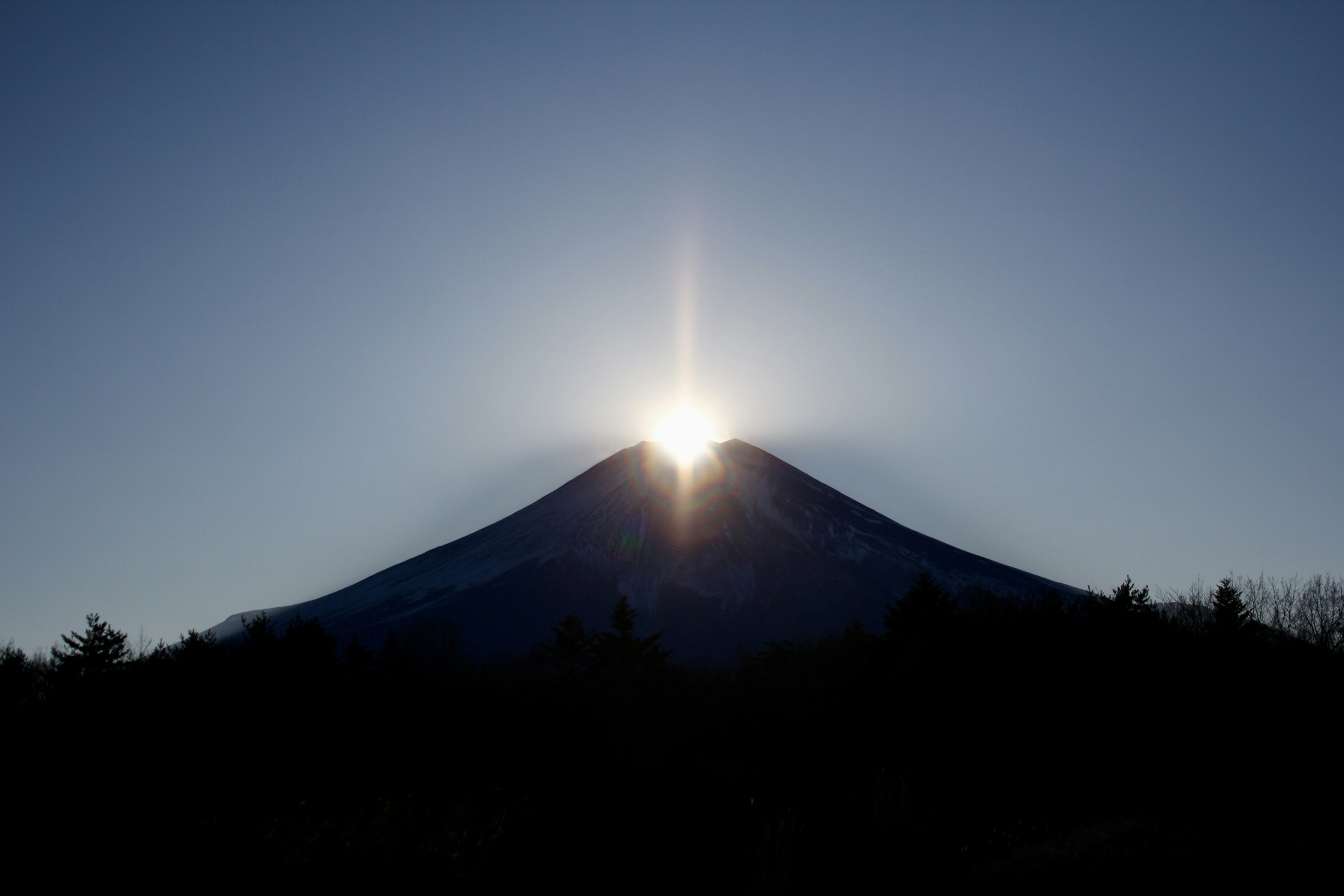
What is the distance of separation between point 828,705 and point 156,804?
1808 centimetres

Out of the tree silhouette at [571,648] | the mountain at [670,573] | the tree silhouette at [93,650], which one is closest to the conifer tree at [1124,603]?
the tree silhouette at [571,648]

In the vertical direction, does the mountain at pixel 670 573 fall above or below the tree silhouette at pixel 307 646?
above

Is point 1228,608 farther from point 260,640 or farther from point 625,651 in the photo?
point 260,640

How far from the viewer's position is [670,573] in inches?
6718

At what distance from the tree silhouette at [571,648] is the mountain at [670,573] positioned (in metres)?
83.2

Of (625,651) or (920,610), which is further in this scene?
(625,651)

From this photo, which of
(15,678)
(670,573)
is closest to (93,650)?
(15,678)

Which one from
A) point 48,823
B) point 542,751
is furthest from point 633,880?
point 542,751

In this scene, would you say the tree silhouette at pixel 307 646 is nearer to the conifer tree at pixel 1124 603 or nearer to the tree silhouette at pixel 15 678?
the tree silhouette at pixel 15 678

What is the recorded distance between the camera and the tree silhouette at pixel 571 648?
4500 cm

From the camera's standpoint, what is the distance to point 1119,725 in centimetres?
2078

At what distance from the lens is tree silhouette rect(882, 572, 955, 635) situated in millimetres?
34438

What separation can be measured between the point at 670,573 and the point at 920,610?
13502 cm

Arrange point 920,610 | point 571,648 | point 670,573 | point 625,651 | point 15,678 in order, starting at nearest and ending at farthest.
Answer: point 15,678 < point 920,610 < point 625,651 < point 571,648 < point 670,573
